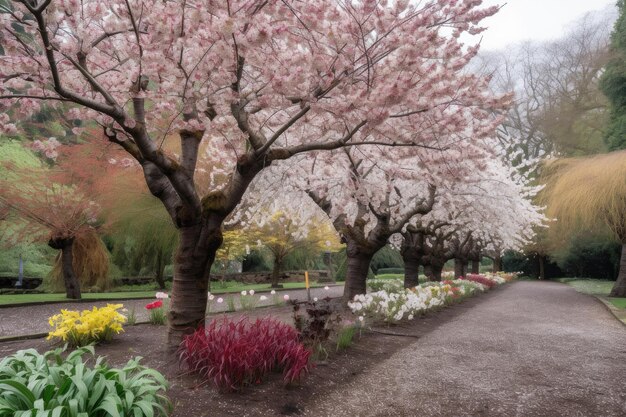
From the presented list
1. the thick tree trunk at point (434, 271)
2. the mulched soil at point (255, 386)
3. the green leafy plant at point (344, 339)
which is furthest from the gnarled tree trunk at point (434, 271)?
the green leafy plant at point (344, 339)

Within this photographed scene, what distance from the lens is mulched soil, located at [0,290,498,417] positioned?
3929mm

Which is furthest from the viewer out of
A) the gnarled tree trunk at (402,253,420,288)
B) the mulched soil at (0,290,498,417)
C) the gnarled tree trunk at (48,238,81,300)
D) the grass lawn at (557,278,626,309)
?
the gnarled tree trunk at (402,253,420,288)

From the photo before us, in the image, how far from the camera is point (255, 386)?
442 cm

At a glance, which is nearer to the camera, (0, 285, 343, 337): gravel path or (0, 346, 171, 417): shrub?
(0, 346, 171, 417): shrub

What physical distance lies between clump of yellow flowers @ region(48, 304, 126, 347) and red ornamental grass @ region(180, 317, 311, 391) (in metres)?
1.75

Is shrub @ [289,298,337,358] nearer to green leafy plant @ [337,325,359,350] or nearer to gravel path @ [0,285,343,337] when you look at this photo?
green leafy plant @ [337,325,359,350]

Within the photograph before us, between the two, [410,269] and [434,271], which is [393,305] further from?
[434,271]

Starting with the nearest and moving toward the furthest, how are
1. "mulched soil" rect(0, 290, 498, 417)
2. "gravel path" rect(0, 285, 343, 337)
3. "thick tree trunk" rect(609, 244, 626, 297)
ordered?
"mulched soil" rect(0, 290, 498, 417) < "gravel path" rect(0, 285, 343, 337) < "thick tree trunk" rect(609, 244, 626, 297)

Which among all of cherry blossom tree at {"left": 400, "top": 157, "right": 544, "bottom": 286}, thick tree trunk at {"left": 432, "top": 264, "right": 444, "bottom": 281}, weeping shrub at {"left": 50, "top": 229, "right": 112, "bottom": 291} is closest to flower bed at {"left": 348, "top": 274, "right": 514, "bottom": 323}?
cherry blossom tree at {"left": 400, "top": 157, "right": 544, "bottom": 286}

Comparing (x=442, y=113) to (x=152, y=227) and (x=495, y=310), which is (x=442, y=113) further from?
(x=152, y=227)

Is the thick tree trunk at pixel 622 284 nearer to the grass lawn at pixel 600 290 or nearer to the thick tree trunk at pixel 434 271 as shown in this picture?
the grass lawn at pixel 600 290

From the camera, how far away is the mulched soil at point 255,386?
3.93 m

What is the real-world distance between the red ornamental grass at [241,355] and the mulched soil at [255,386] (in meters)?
0.11

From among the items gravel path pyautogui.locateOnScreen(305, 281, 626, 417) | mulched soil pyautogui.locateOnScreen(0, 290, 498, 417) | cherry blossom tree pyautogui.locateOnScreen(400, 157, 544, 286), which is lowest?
gravel path pyautogui.locateOnScreen(305, 281, 626, 417)
